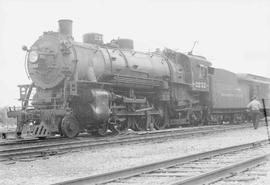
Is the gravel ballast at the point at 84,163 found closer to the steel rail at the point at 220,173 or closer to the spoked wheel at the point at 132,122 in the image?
the steel rail at the point at 220,173

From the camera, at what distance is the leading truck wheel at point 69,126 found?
11789 millimetres

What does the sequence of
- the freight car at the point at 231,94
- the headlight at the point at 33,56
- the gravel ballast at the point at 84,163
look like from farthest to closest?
1. the freight car at the point at 231,94
2. the headlight at the point at 33,56
3. the gravel ballast at the point at 84,163

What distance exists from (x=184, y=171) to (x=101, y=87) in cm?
777

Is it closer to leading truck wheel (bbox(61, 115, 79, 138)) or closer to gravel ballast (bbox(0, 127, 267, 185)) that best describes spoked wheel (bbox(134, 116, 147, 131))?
leading truck wheel (bbox(61, 115, 79, 138))

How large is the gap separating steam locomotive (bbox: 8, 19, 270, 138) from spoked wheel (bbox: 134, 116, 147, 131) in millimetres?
37

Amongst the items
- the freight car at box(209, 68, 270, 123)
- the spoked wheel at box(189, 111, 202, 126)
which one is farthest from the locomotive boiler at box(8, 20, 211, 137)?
the freight car at box(209, 68, 270, 123)

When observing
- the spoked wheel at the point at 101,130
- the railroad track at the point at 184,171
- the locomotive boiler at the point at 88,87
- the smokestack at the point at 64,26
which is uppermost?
the smokestack at the point at 64,26

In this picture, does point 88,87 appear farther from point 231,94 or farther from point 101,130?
point 231,94

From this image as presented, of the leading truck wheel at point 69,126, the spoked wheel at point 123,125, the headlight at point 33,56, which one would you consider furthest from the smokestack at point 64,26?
the spoked wheel at point 123,125

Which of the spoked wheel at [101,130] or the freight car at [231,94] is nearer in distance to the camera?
the spoked wheel at [101,130]

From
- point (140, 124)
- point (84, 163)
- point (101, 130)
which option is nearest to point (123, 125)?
point (140, 124)

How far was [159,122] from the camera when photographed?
17000mm

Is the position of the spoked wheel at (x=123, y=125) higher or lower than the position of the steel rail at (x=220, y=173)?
higher

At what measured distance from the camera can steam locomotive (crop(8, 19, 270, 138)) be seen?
41.0 ft
